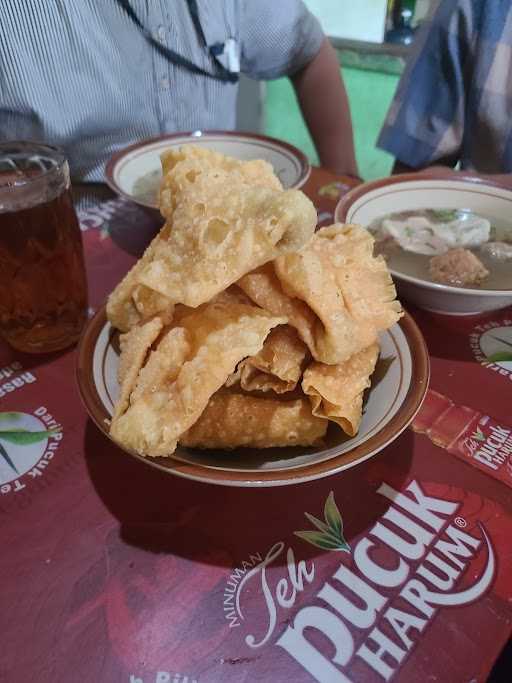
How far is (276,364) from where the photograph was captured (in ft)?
2.27

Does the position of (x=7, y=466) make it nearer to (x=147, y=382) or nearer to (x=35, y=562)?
(x=35, y=562)

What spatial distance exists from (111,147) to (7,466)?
132 centimetres

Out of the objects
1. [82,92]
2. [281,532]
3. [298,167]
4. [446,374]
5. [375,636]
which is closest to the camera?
[375,636]

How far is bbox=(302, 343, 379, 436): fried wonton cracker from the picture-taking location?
2.19 feet

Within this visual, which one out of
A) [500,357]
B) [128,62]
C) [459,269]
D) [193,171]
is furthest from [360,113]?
[193,171]

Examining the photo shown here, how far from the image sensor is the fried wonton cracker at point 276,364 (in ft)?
2.27

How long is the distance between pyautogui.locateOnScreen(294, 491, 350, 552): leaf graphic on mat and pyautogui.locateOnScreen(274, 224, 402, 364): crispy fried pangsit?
0.20 meters

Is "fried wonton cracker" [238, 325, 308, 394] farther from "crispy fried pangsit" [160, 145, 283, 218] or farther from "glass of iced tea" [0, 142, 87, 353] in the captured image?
"glass of iced tea" [0, 142, 87, 353]

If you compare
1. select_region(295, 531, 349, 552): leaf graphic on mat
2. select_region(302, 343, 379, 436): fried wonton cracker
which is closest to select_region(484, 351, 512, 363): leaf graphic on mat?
select_region(302, 343, 379, 436): fried wonton cracker

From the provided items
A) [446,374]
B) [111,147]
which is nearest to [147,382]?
[446,374]

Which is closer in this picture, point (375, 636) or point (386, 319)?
point (375, 636)

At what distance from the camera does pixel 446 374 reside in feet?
3.03

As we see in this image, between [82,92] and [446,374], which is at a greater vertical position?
[82,92]

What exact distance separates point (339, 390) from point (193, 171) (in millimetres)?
396
